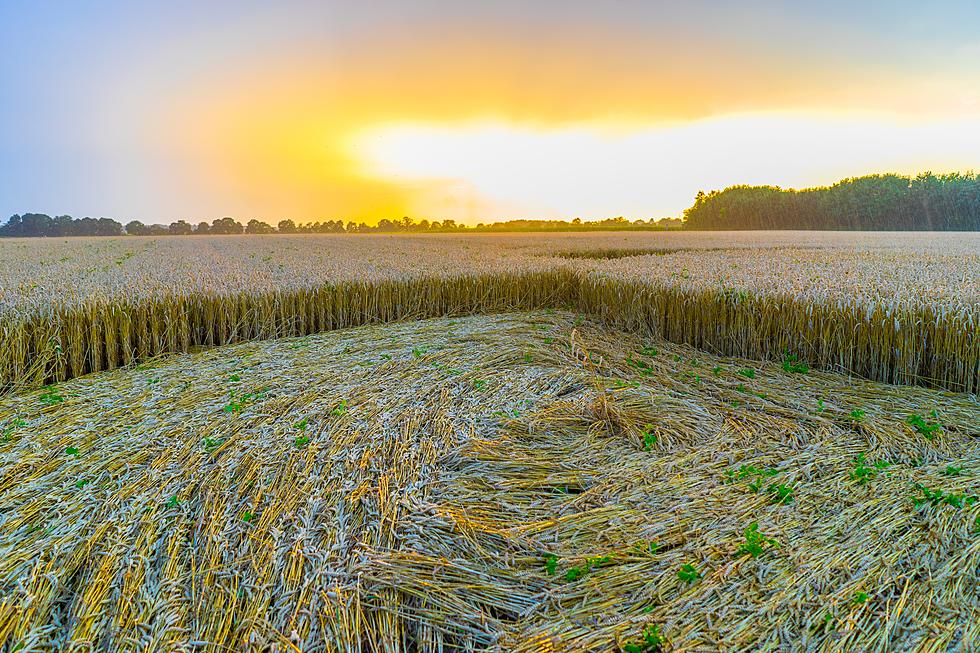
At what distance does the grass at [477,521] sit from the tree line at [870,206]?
5023cm

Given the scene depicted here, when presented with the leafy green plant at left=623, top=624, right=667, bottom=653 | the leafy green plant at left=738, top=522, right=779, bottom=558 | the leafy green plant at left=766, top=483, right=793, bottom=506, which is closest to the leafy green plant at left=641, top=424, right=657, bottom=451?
the leafy green plant at left=766, top=483, right=793, bottom=506

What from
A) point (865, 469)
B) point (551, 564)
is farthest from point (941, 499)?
point (551, 564)

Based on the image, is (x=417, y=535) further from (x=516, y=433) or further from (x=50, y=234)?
(x=50, y=234)

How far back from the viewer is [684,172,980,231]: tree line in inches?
1597

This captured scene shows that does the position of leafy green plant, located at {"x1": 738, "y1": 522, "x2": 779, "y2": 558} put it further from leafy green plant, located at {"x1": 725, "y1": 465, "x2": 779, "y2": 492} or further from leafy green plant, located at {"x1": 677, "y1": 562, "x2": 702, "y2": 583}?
leafy green plant, located at {"x1": 725, "y1": 465, "x2": 779, "y2": 492}

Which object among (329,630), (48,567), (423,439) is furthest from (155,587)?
(423,439)

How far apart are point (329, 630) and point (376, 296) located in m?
5.52

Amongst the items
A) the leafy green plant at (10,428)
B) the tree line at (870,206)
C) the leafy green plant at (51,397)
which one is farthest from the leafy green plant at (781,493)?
the tree line at (870,206)

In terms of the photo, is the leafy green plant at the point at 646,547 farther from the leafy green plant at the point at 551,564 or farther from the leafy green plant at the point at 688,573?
the leafy green plant at the point at 551,564

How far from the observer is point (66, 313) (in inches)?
182

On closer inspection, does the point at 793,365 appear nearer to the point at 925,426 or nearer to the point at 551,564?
the point at 925,426

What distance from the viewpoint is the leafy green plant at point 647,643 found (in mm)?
1676

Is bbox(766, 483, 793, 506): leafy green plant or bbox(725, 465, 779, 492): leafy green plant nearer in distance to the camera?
bbox(766, 483, 793, 506): leafy green plant

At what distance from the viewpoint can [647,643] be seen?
1698 millimetres
